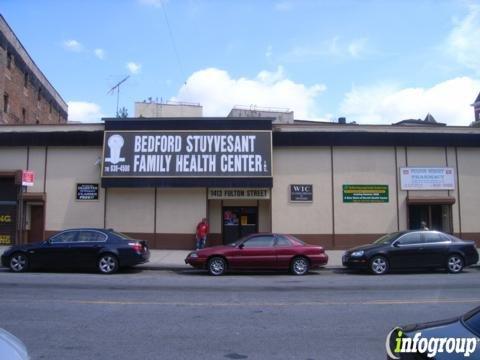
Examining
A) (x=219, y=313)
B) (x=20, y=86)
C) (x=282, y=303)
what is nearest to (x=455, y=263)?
(x=282, y=303)

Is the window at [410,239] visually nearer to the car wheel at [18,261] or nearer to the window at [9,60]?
the car wheel at [18,261]

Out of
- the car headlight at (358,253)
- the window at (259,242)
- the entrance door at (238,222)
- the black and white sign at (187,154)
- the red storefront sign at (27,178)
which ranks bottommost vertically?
the car headlight at (358,253)

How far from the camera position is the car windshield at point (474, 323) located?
123 inches

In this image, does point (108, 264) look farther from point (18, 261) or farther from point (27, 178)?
point (27, 178)

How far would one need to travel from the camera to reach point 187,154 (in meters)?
20.8

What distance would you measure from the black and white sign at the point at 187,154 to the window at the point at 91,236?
6.16 m

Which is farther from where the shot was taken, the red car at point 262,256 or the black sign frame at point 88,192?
the black sign frame at point 88,192

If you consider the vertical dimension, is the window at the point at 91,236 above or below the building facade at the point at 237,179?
below

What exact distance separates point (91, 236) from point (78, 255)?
0.71 meters

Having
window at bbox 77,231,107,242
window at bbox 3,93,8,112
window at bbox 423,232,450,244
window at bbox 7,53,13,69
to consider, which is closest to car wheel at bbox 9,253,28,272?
window at bbox 77,231,107,242

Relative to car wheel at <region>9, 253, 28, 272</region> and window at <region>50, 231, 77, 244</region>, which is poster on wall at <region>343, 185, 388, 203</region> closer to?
window at <region>50, 231, 77, 244</region>

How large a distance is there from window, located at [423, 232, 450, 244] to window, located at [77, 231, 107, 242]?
10.4 meters

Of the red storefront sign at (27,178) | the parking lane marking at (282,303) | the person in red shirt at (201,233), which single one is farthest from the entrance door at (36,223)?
the parking lane marking at (282,303)

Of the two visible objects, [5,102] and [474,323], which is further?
[5,102]
